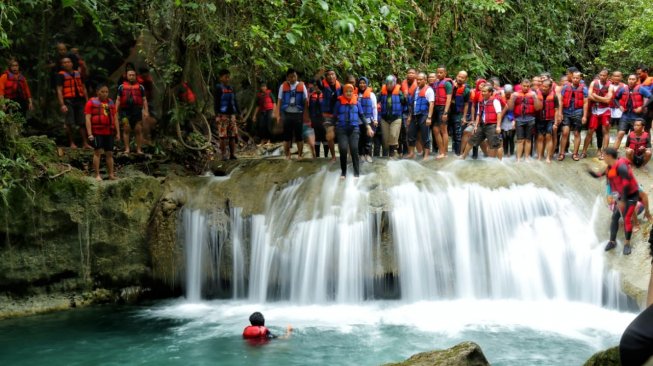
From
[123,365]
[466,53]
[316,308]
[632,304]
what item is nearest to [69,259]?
[123,365]

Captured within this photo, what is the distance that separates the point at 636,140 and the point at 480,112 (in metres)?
2.50

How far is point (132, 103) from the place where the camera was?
1173 cm

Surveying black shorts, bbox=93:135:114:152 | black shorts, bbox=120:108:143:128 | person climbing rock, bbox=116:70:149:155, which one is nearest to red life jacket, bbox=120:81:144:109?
person climbing rock, bbox=116:70:149:155

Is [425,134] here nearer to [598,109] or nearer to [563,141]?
[563,141]

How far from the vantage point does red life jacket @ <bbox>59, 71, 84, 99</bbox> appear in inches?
450

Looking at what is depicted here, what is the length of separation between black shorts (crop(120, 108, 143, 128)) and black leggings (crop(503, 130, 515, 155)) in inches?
262

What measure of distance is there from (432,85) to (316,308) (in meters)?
4.49

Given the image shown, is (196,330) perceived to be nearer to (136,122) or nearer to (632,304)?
(136,122)

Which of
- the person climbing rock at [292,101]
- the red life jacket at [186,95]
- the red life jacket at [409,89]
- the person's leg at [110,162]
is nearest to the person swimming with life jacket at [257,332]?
the person's leg at [110,162]

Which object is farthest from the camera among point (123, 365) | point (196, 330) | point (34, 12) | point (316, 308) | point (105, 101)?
point (34, 12)

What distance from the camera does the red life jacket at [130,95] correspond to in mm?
11672

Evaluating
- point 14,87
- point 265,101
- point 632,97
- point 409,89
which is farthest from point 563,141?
point 14,87

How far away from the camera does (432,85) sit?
1180 cm

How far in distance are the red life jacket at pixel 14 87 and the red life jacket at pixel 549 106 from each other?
882 centimetres
